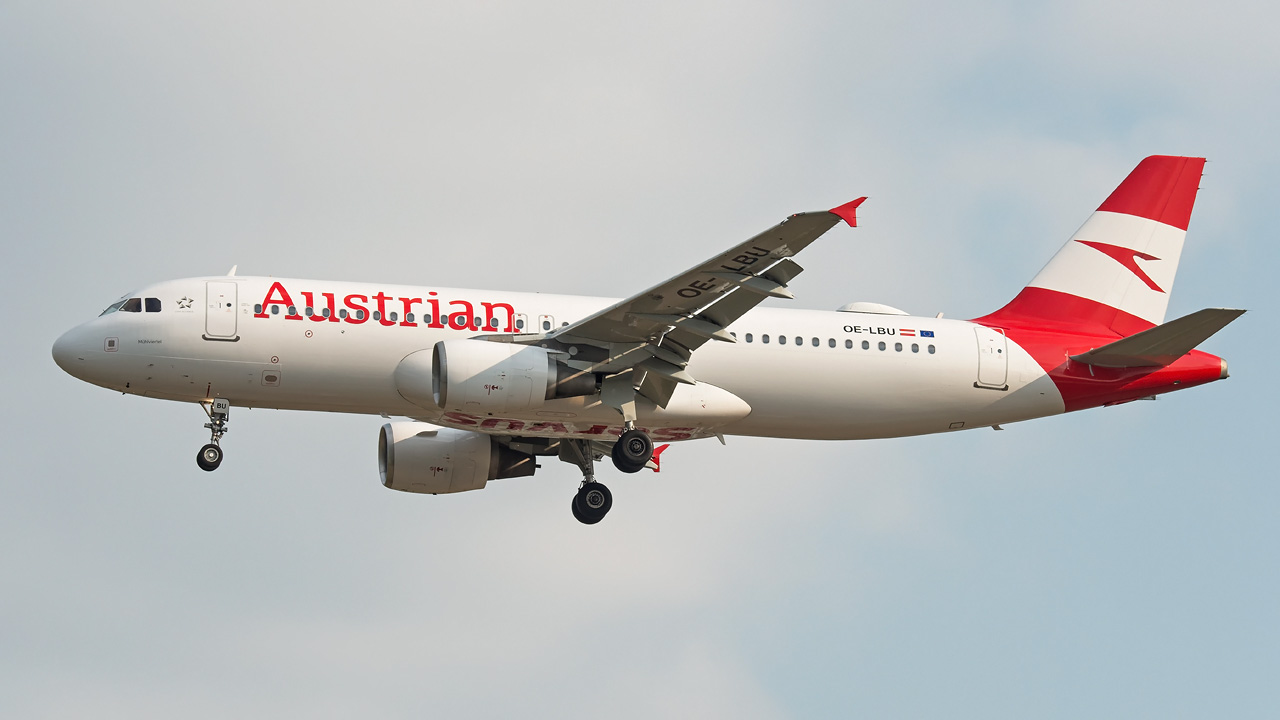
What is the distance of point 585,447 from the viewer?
3791 cm

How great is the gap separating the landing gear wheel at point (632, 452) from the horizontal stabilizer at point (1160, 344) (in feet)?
34.5

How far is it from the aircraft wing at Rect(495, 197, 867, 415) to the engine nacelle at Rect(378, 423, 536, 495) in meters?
6.00

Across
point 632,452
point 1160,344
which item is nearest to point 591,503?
point 632,452

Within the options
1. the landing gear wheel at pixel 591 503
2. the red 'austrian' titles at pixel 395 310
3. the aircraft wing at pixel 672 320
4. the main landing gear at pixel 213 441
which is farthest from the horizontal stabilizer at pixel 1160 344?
the main landing gear at pixel 213 441

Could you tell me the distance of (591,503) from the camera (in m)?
37.2

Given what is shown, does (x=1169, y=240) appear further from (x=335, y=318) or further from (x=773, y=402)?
(x=335, y=318)

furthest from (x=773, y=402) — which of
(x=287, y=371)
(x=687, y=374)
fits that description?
(x=287, y=371)

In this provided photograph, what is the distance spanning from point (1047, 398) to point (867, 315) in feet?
14.9

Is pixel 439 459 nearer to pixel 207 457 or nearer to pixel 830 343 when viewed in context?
pixel 207 457

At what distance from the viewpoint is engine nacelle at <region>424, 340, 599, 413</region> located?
3192 centimetres

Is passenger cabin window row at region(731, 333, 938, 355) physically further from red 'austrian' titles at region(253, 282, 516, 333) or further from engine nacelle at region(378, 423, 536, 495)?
engine nacelle at region(378, 423, 536, 495)

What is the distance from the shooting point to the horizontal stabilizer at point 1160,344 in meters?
34.2

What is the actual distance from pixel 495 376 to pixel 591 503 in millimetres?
6103

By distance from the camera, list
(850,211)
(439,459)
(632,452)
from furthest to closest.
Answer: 1. (439,459)
2. (632,452)
3. (850,211)
